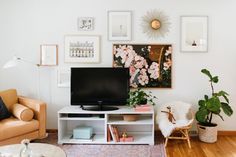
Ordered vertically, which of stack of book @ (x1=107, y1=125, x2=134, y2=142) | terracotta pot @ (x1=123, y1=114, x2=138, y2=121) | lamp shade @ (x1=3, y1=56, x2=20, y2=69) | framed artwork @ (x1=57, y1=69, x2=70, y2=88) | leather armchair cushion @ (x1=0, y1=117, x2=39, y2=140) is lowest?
stack of book @ (x1=107, y1=125, x2=134, y2=142)

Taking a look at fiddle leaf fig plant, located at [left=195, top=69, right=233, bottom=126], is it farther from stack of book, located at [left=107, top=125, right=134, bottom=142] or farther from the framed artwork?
the framed artwork

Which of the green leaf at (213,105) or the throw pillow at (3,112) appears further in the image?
the green leaf at (213,105)

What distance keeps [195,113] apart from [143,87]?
2.95 feet

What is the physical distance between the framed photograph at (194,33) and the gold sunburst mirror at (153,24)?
10.9 inches

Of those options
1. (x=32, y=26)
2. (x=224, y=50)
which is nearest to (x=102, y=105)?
(x=32, y=26)

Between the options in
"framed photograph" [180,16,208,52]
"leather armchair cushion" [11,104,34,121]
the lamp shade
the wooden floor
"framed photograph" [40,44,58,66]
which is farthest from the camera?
"framed photograph" [40,44,58,66]

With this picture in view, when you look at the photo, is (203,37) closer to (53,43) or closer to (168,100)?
(168,100)

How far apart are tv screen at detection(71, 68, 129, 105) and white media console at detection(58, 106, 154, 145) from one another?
Answer: 0.18 meters

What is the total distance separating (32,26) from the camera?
174 inches

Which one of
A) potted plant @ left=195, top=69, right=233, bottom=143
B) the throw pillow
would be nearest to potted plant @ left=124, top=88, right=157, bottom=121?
potted plant @ left=195, top=69, right=233, bottom=143

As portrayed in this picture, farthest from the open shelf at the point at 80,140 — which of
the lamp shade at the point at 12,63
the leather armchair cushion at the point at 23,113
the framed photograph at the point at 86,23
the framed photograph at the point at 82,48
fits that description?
the framed photograph at the point at 86,23

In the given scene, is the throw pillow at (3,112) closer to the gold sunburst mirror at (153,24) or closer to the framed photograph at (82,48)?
the framed photograph at (82,48)

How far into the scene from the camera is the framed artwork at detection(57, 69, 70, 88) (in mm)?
4406

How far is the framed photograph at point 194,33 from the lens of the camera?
4270 millimetres
